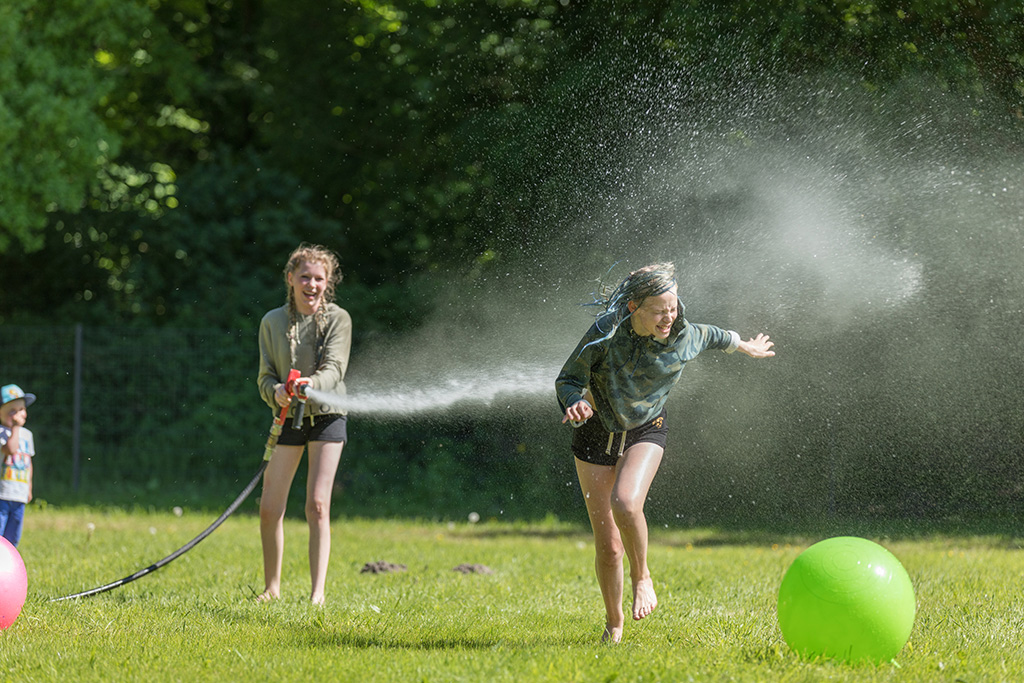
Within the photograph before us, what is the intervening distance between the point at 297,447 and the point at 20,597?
5.65 ft

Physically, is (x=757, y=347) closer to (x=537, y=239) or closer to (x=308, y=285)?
(x=308, y=285)

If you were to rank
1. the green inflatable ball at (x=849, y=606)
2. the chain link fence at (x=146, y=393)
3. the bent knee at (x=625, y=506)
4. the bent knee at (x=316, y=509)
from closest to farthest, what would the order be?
the green inflatable ball at (x=849, y=606), the bent knee at (x=625, y=506), the bent knee at (x=316, y=509), the chain link fence at (x=146, y=393)

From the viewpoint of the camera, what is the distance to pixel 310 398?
20.2 feet

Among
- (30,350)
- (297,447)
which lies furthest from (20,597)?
(30,350)

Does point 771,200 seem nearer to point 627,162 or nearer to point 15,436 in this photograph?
point 627,162

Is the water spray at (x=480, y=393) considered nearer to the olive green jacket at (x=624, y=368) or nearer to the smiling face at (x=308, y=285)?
the smiling face at (x=308, y=285)

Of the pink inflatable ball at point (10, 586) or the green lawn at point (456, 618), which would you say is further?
the pink inflatable ball at point (10, 586)

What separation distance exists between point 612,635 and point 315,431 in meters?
2.17

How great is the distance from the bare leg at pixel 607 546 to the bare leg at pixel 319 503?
1.70m

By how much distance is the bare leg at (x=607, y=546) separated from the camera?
519cm

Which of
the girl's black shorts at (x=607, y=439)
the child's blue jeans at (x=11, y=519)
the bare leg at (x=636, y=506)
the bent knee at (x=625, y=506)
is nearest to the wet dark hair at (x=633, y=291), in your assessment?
the girl's black shorts at (x=607, y=439)

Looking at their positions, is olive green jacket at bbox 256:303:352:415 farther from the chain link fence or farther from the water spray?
the chain link fence

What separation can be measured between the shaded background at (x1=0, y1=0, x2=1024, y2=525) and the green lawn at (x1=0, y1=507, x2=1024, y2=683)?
52.6 inches

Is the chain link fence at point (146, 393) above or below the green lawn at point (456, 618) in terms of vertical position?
above
